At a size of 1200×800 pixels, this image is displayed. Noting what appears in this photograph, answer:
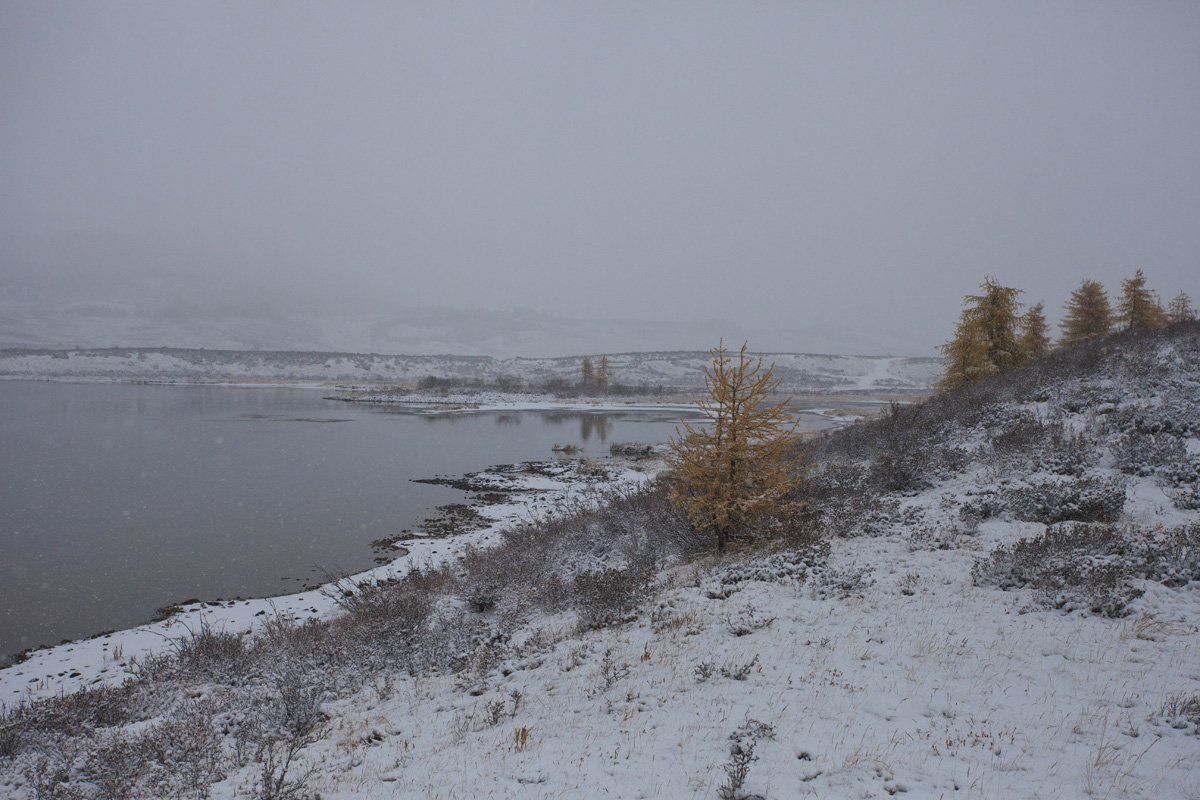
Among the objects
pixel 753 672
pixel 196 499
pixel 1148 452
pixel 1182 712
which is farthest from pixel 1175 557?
pixel 196 499

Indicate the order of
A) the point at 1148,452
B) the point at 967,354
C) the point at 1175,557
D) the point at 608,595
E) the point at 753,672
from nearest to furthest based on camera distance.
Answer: the point at 753,672, the point at 1175,557, the point at 608,595, the point at 1148,452, the point at 967,354

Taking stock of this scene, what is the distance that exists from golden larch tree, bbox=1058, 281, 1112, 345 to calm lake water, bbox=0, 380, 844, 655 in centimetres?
2773

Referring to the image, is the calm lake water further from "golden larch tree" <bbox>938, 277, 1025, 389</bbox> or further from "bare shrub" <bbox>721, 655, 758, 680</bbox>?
"golden larch tree" <bbox>938, 277, 1025, 389</bbox>

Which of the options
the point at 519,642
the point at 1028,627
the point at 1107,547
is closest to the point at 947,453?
the point at 1107,547

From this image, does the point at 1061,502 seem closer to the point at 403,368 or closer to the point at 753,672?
the point at 753,672

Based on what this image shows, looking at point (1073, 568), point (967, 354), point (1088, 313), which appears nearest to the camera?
point (1073, 568)

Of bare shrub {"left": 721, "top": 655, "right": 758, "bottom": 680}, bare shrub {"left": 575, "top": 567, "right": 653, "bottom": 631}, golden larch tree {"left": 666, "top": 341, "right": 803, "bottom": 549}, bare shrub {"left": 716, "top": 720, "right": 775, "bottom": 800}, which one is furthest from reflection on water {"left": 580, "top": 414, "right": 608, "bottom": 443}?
bare shrub {"left": 716, "top": 720, "right": 775, "bottom": 800}

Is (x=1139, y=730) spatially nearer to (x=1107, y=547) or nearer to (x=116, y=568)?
(x=1107, y=547)

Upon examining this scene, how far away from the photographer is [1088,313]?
3428 centimetres

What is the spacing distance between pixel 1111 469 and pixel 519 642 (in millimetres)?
12293

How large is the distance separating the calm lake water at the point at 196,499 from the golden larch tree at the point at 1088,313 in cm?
2773

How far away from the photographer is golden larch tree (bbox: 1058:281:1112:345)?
111 ft

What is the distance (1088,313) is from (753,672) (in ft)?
136

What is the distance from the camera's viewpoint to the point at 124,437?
3173 cm
